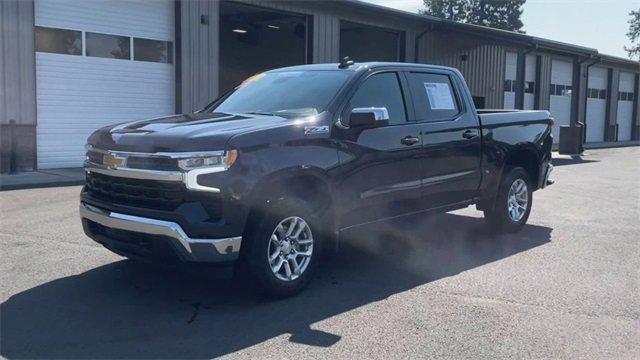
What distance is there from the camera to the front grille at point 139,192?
4.75 metres

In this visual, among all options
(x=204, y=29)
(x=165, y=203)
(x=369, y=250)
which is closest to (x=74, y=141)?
(x=204, y=29)

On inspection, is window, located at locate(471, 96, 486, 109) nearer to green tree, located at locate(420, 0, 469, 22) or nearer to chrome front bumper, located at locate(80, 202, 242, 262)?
chrome front bumper, located at locate(80, 202, 242, 262)

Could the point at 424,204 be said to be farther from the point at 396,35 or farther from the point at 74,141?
the point at 396,35

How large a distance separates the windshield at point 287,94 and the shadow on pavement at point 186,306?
1.56m

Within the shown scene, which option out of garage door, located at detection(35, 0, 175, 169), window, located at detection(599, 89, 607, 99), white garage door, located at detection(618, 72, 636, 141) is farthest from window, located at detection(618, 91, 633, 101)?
garage door, located at detection(35, 0, 175, 169)

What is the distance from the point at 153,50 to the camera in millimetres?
16875

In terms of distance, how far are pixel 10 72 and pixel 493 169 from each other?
35.9 feet

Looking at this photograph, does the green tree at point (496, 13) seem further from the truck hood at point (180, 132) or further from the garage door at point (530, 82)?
the truck hood at point (180, 132)

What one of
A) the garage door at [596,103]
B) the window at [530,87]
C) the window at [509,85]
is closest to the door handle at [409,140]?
the window at [509,85]

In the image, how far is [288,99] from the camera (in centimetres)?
604

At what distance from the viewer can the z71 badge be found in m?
5.35

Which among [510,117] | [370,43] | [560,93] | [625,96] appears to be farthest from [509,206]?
[625,96]

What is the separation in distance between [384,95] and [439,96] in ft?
3.18

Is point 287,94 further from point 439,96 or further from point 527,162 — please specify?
point 527,162
